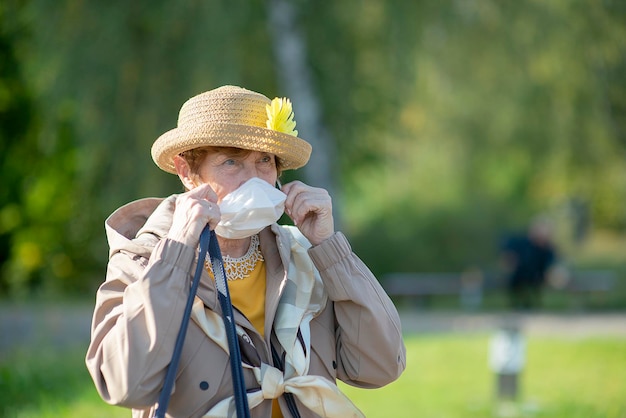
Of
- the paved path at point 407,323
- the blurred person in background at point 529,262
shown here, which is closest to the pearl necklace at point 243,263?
the paved path at point 407,323

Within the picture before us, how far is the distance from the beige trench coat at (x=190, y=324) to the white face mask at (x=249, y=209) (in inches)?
6.7

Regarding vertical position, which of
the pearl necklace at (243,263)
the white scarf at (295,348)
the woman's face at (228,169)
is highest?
the woman's face at (228,169)

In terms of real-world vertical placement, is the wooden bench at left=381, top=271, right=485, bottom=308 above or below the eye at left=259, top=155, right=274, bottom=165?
below

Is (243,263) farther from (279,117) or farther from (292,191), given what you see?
(279,117)

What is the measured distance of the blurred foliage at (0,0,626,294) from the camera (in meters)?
12.2

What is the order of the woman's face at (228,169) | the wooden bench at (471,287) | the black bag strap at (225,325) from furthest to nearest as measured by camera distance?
the wooden bench at (471,287) < the woman's face at (228,169) < the black bag strap at (225,325)

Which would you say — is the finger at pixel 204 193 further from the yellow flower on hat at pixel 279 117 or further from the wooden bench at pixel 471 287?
the wooden bench at pixel 471 287

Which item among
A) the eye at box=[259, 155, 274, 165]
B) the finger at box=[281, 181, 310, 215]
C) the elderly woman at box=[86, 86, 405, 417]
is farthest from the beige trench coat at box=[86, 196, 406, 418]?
the eye at box=[259, 155, 274, 165]

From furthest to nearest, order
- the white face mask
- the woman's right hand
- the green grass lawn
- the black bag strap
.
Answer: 1. the green grass lawn
2. the white face mask
3. the woman's right hand
4. the black bag strap

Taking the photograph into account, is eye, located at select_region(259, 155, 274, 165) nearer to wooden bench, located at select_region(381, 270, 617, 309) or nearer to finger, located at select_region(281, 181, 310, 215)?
finger, located at select_region(281, 181, 310, 215)

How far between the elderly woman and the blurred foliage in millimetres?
9023

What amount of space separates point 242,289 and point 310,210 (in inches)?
13.0

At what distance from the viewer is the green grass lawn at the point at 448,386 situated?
722 cm

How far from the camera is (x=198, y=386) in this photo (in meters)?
2.73
